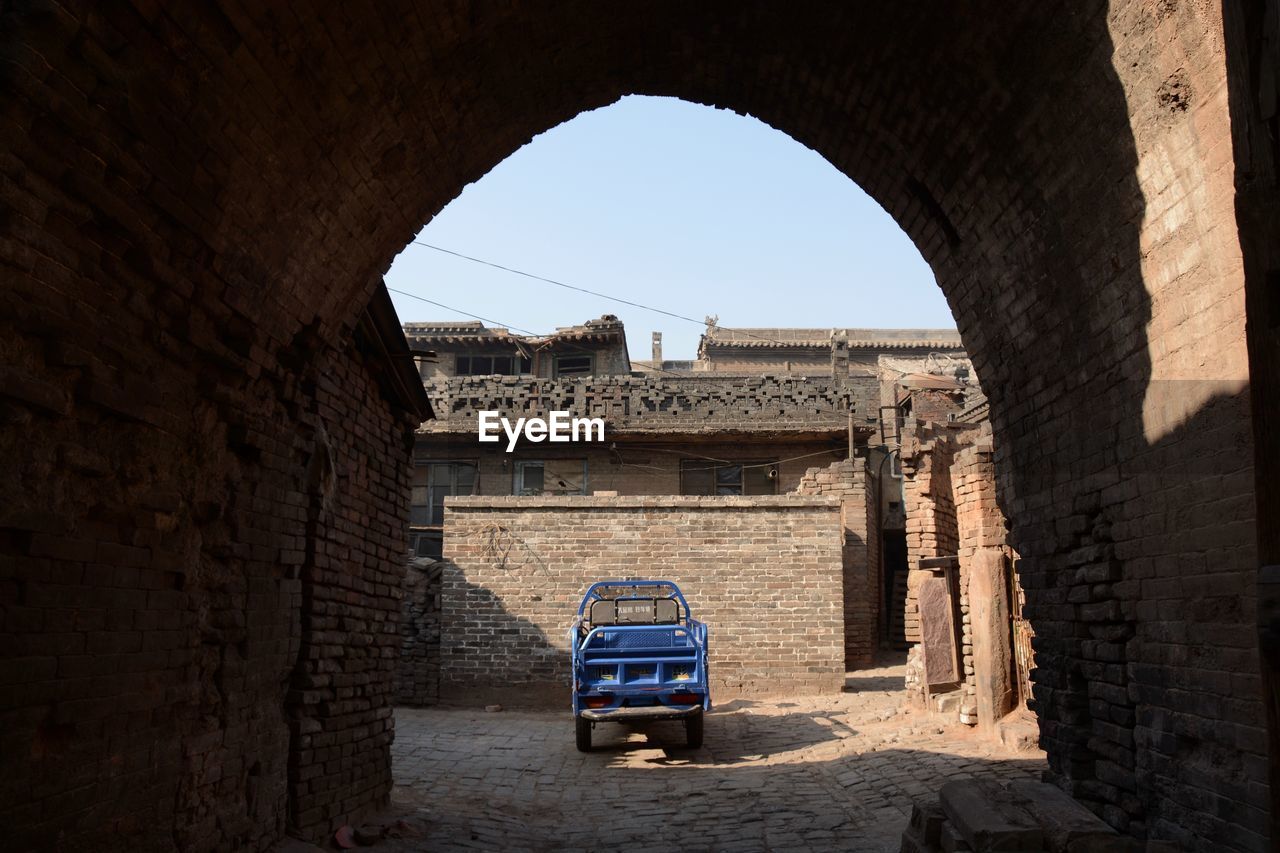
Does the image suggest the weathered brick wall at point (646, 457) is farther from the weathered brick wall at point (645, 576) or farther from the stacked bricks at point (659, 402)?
the weathered brick wall at point (645, 576)

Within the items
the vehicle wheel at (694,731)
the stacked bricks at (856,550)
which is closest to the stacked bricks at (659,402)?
the stacked bricks at (856,550)

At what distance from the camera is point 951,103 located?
20.8 ft

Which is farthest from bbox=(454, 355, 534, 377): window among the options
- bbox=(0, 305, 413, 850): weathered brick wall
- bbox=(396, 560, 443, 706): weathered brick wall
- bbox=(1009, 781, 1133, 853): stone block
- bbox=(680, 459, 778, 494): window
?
bbox=(1009, 781, 1133, 853): stone block

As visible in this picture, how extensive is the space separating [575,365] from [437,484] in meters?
6.20

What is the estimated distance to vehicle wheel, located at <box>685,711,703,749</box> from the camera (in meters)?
12.0

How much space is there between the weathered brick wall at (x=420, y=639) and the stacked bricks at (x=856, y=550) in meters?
7.98

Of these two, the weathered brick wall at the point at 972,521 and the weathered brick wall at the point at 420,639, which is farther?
the weathered brick wall at the point at 420,639

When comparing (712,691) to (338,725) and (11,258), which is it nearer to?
(338,725)

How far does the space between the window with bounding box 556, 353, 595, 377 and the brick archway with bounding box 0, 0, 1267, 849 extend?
73.2ft

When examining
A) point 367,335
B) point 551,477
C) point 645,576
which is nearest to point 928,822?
point 367,335

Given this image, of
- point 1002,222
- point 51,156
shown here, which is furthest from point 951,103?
point 51,156

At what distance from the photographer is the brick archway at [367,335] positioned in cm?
402

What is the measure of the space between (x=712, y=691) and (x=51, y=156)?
14.8 m

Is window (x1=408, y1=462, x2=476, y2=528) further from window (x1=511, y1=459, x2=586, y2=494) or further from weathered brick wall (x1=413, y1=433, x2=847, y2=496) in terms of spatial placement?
window (x1=511, y1=459, x2=586, y2=494)
